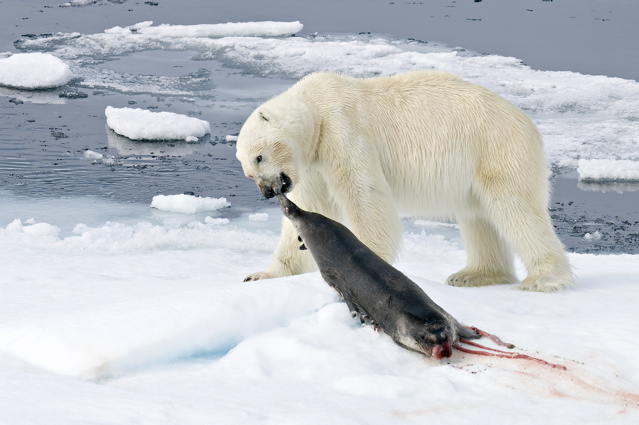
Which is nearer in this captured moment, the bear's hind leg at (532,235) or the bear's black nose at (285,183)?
the bear's black nose at (285,183)

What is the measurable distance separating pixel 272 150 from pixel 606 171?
461cm

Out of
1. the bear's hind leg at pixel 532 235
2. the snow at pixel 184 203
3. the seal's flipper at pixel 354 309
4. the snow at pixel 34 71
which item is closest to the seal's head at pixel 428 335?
the seal's flipper at pixel 354 309

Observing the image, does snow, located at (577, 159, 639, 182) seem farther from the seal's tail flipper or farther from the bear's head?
the seal's tail flipper

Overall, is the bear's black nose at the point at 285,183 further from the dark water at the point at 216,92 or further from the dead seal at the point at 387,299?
the dark water at the point at 216,92

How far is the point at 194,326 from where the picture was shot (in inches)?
108

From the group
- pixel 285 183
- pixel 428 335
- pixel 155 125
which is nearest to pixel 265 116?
pixel 285 183

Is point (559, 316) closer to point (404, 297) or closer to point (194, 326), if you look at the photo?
point (404, 297)

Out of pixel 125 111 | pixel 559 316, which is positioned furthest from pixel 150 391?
pixel 125 111

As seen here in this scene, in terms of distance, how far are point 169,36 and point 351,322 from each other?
10.5 meters

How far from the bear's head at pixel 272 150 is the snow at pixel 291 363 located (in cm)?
69

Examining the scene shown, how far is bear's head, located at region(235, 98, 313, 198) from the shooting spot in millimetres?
3826

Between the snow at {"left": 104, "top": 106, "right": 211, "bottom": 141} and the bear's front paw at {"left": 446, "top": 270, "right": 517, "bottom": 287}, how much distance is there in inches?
169

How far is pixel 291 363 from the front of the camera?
8.61ft

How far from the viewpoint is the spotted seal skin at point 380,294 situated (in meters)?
2.77
